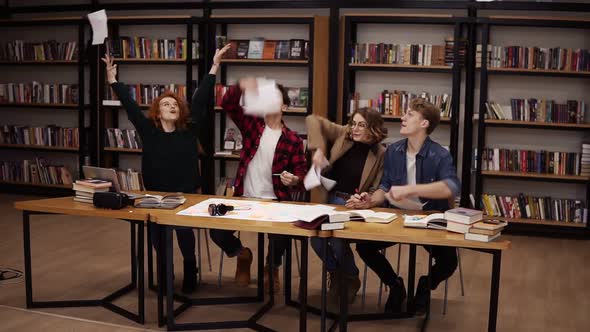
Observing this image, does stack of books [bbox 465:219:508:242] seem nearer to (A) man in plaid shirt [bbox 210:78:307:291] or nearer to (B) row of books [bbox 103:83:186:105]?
(A) man in plaid shirt [bbox 210:78:307:291]

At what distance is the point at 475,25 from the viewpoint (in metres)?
6.44

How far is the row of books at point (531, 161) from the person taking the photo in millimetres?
6406

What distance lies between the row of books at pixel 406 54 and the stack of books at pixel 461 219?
358cm

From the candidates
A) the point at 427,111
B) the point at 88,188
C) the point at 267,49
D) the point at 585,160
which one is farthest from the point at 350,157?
the point at 585,160

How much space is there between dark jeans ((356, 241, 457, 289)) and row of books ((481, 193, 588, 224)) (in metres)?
2.78

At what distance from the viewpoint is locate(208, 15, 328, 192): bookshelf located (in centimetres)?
675

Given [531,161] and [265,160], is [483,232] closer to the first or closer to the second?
[265,160]

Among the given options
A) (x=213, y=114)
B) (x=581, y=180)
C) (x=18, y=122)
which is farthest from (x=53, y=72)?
(x=581, y=180)

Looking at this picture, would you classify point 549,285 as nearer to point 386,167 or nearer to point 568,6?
point 386,167

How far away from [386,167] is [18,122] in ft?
19.7

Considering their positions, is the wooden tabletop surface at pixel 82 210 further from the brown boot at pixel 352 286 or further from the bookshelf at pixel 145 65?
the bookshelf at pixel 145 65

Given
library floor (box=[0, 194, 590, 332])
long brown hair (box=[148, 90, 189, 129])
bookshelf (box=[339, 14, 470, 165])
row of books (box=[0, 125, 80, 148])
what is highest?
bookshelf (box=[339, 14, 470, 165])

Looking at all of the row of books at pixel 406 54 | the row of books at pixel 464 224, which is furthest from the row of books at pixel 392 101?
the row of books at pixel 464 224

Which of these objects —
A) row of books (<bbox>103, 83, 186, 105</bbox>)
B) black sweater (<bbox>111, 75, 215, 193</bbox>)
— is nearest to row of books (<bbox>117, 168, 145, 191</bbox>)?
row of books (<bbox>103, 83, 186, 105</bbox>)
